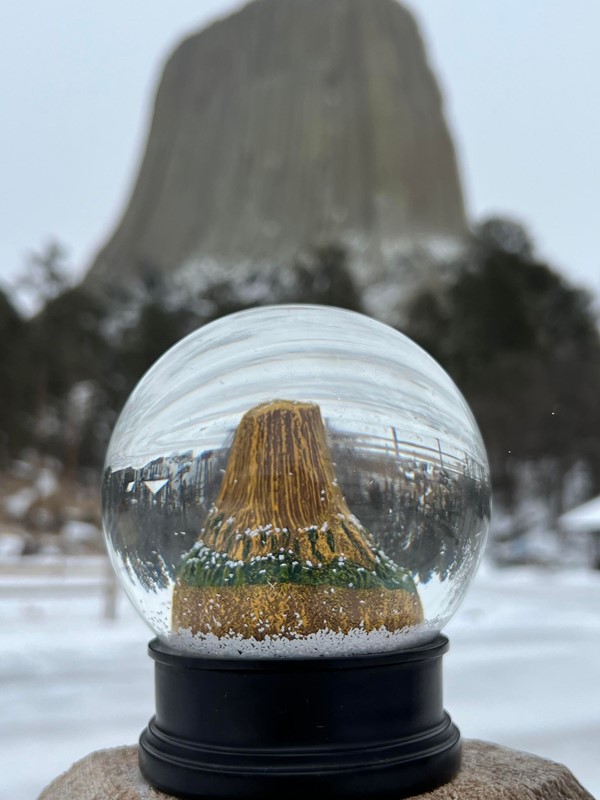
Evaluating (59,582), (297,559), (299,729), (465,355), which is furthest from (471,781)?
(465,355)

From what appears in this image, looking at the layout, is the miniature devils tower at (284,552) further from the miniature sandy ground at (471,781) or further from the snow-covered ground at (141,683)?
the snow-covered ground at (141,683)

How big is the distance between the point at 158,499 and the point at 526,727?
3670 mm

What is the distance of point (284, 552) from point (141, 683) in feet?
14.7

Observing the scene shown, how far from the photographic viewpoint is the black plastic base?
6.65ft

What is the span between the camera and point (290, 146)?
265 feet

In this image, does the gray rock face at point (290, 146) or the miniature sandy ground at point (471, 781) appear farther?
the gray rock face at point (290, 146)

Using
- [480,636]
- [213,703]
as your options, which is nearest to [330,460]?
[213,703]

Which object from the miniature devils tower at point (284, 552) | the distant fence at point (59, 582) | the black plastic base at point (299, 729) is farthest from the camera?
the distant fence at point (59, 582)

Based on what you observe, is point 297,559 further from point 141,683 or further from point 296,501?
point 141,683

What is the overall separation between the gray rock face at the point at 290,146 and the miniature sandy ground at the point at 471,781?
69.4m

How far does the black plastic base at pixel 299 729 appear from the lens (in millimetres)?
2027

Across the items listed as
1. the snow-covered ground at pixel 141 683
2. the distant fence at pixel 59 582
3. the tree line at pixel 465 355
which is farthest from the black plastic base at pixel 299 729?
the tree line at pixel 465 355

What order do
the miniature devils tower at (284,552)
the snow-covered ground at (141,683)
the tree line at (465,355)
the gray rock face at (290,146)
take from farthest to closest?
the gray rock face at (290,146) < the tree line at (465,355) < the snow-covered ground at (141,683) < the miniature devils tower at (284,552)

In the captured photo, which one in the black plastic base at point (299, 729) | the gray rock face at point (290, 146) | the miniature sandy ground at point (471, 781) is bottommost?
the miniature sandy ground at point (471, 781)
